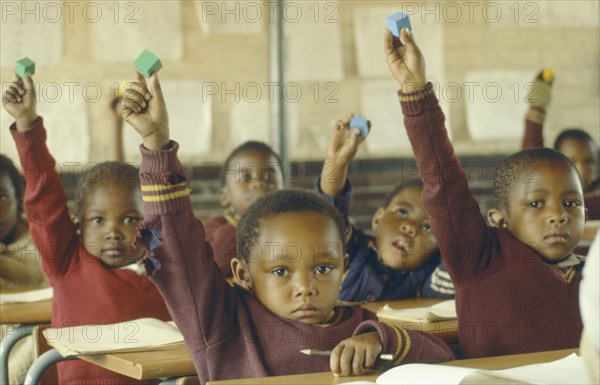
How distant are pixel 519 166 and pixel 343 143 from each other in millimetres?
673

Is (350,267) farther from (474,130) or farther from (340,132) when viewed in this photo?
(474,130)

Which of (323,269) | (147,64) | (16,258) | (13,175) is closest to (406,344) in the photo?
(323,269)

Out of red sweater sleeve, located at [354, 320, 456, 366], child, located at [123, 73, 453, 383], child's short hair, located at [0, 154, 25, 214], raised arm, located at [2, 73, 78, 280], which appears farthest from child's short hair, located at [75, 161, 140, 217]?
red sweater sleeve, located at [354, 320, 456, 366]

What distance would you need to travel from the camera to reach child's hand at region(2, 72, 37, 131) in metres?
2.55

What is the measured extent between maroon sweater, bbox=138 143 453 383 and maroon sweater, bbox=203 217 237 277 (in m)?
1.33

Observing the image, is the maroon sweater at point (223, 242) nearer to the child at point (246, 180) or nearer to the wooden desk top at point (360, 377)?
the child at point (246, 180)

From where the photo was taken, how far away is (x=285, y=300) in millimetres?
1726

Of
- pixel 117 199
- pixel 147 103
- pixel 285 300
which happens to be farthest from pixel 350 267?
pixel 147 103

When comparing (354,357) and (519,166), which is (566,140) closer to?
(519,166)

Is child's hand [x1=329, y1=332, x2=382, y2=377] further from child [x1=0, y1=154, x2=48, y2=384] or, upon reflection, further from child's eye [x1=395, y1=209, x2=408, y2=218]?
child [x1=0, y1=154, x2=48, y2=384]

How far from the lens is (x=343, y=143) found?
2.67 metres

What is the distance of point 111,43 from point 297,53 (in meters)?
0.97

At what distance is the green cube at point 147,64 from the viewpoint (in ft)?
5.31

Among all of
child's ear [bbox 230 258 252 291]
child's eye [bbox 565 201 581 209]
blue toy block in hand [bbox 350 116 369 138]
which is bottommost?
child's ear [bbox 230 258 252 291]
